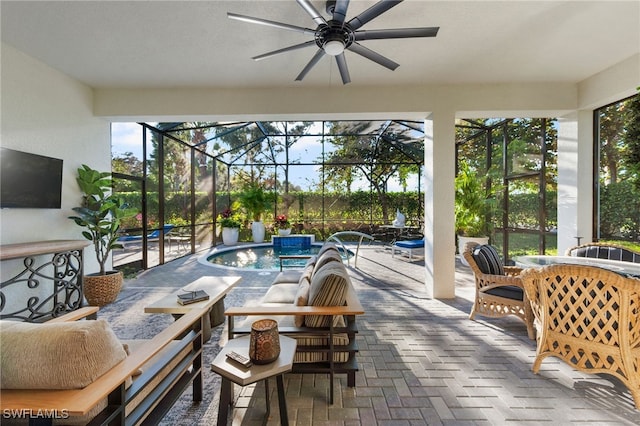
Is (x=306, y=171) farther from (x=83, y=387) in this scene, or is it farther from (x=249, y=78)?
(x=83, y=387)

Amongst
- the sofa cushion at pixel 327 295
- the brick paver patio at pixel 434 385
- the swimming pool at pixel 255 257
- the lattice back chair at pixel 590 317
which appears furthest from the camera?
the swimming pool at pixel 255 257

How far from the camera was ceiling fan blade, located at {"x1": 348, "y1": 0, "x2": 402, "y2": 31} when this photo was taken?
6.10ft

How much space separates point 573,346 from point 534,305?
348 mm

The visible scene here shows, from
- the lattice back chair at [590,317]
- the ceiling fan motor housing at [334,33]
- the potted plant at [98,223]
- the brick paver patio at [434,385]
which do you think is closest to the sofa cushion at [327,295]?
the brick paver patio at [434,385]

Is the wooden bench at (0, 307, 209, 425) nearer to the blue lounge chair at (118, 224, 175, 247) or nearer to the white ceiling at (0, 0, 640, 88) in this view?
the white ceiling at (0, 0, 640, 88)

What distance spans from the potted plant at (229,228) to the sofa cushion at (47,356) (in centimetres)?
824

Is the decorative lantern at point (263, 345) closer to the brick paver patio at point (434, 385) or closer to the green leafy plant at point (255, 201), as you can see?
the brick paver patio at point (434, 385)

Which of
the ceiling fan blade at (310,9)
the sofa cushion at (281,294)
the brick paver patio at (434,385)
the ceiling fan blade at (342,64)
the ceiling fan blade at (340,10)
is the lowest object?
the brick paver patio at (434,385)

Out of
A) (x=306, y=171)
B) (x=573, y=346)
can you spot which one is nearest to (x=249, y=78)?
(x=573, y=346)

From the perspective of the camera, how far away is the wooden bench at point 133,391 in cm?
90

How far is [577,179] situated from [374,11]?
160 inches

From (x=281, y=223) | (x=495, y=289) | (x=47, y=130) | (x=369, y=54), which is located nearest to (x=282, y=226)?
(x=281, y=223)

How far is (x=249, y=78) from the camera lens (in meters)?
3.81

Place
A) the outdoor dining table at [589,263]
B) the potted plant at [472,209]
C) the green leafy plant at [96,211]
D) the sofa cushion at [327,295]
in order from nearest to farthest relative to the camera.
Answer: the sofa cushion at [327,295] → the outdoor dining table at [589,263] → the green leafy plant at [96,211] → the potted plant at [472,209]
